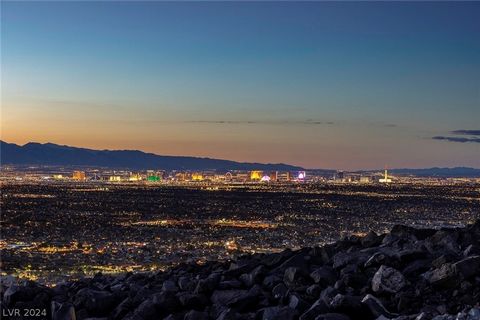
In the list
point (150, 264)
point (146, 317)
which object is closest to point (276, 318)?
point (146, 317)

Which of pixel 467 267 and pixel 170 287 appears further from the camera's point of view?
pixel 170 287

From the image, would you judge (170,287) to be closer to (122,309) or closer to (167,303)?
(122,309)

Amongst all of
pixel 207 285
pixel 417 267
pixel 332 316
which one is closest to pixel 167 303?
pixel 207 285

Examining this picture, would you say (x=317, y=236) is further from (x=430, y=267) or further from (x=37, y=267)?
(x=430, y=267)

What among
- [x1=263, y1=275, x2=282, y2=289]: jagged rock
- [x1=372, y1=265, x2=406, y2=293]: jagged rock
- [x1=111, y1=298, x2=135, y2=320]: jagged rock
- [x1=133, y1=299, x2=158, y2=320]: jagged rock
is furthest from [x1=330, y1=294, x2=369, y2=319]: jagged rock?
[x1=111, y1=298, x2=135, y2=320]: jagged rock

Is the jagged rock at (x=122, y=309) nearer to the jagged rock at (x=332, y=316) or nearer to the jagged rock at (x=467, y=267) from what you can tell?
the jagged rock at (x=332, y=316)

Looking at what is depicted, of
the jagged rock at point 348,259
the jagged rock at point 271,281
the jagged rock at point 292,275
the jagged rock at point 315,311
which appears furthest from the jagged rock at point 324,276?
the jagged rock at point 315,311
